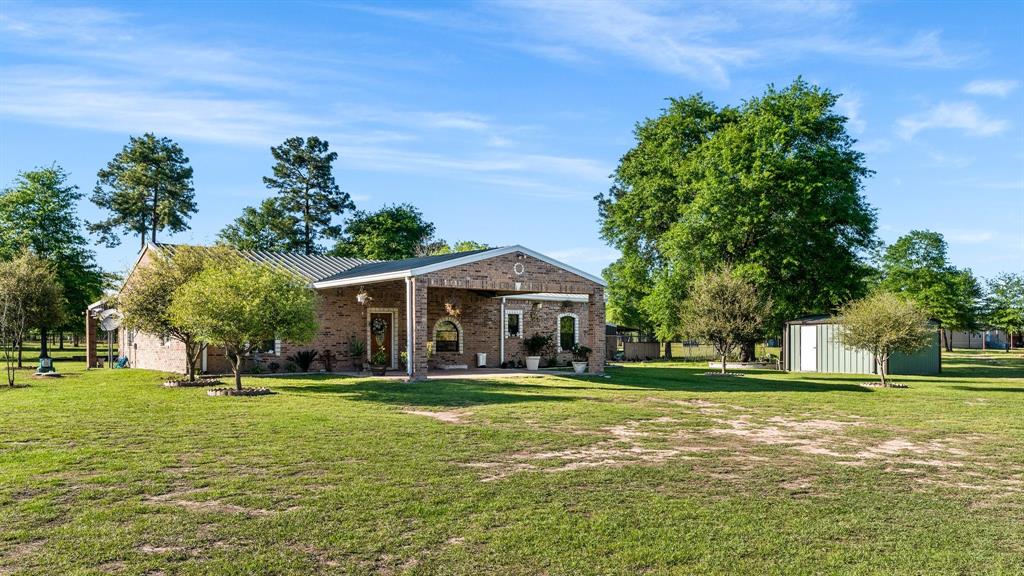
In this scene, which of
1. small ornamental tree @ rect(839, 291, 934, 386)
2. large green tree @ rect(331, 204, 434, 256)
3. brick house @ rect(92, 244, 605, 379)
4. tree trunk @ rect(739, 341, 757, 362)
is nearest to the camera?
brick house @ rect(92, 244, 605, 379)

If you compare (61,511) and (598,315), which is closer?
(61,511)

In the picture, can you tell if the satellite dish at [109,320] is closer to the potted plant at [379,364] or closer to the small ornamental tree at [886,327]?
the potted plant at [379,364]

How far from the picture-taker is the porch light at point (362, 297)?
23.7 meters

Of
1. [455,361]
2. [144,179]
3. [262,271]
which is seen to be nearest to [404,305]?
[455,361]

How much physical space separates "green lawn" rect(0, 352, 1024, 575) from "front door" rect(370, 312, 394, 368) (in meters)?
10.9

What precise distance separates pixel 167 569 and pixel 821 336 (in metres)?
29.0

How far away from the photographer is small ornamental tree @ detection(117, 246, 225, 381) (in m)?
18.9

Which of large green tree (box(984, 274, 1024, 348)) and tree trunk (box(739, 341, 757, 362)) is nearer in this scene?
tree trunk (box(739, 341, 757, 362))

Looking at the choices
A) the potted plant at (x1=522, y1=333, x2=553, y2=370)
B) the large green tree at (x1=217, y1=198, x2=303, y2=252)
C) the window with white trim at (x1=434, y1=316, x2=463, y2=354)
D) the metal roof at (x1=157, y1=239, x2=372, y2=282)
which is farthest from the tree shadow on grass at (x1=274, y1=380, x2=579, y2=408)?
the large green tree at (x1=217, y1=198, x2=303, y2=252)

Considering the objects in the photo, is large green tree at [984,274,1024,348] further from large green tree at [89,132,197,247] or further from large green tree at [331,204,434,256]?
large green tree at [89,132,197,247]

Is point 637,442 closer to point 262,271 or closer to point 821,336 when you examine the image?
point 262,271

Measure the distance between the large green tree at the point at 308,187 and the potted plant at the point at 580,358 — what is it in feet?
103

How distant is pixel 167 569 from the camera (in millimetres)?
5074

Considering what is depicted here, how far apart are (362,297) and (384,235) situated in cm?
2789
